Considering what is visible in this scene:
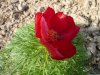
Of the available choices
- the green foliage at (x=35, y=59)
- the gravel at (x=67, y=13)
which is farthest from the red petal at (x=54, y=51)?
the gravel at (x=67, y=13)

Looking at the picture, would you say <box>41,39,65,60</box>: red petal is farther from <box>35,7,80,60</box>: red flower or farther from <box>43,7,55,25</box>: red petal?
<box>43,7,55,25</box>: red petal

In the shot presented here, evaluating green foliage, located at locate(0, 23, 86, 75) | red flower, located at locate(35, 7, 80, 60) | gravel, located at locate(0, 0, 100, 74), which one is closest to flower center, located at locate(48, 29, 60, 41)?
red flower, located at locate(35, 7, 80, 60)

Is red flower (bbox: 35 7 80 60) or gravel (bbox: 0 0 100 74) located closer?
red flower (bbox: 35 7 80 60)

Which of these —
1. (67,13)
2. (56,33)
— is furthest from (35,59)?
(67,13)

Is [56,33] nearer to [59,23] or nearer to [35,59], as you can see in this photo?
[59,23]

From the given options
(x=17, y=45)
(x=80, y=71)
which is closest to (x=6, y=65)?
(x=17, y=45)

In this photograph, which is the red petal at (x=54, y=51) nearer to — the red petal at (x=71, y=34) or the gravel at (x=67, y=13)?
the red petal at (x=71, y=34)
